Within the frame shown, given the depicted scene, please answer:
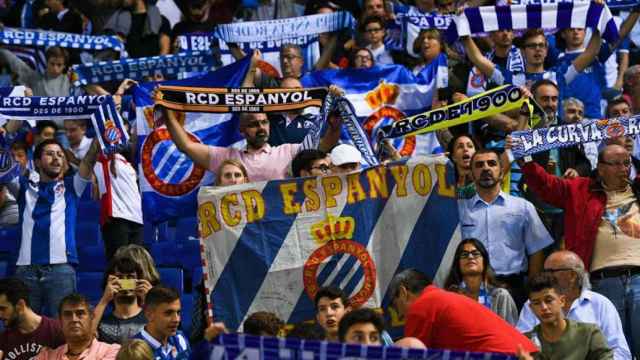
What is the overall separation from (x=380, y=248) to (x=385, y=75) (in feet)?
15.9

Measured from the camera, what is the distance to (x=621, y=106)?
13891 millimetres

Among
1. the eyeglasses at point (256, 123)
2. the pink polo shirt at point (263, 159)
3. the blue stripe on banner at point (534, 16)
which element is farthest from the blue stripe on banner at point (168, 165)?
the blue stripe on banner at point (534, 16)

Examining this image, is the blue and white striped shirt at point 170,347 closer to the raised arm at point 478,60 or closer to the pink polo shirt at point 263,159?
the pink polo shirt at point 263,159

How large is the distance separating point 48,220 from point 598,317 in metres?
4.79

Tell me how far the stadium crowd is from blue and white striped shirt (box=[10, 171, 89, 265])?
0.01 metres

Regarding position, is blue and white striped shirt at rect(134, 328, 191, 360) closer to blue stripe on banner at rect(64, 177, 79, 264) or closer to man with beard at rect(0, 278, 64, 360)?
man with beard at rect(0, 278, 64, 360)

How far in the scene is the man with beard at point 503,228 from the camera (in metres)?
12.2

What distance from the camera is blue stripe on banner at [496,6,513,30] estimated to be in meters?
15.3

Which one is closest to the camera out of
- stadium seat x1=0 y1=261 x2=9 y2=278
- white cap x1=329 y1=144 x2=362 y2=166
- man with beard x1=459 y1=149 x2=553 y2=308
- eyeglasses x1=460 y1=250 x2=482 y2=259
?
eyeglasses x1=460 y1=250 x2=482 y2=259

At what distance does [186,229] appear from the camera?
15266 mm

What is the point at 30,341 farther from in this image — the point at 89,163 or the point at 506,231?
the point at 506,231

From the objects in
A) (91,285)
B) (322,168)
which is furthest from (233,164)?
(91,285)

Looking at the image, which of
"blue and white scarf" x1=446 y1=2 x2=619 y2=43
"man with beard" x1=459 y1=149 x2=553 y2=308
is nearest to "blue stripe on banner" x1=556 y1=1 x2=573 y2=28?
"blue and white scarf" x1=446 y1=2 x2=619 y2=43

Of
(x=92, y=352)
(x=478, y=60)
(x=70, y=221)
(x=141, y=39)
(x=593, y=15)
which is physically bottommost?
(x=92, y=352)
